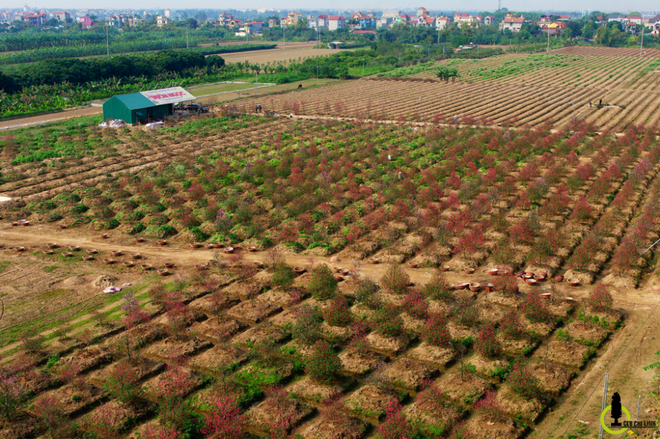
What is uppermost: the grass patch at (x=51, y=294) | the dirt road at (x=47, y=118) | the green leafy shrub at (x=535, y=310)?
the dirt road at (x=47, y=118)

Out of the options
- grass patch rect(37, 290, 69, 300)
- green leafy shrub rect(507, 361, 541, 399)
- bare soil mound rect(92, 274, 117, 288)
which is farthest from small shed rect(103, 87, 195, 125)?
green leafy shrub rect(507, 361, 541, 399)

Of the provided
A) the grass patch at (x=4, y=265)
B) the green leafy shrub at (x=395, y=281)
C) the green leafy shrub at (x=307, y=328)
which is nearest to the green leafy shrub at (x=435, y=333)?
the green leafy shrub at (x=307, y=328)

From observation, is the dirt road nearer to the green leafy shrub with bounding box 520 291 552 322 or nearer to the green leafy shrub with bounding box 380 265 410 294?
the green leafy shrub with bounding box 380 265 410 294

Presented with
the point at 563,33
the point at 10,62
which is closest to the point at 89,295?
the point at 10,62

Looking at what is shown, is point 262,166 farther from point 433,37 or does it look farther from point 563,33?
point 563,33

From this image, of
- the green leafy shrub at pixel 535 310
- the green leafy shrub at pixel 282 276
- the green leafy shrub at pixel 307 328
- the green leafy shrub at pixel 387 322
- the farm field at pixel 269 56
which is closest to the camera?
the green leafy shrub at pixel 307 328

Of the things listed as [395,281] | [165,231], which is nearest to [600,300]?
[395,281]

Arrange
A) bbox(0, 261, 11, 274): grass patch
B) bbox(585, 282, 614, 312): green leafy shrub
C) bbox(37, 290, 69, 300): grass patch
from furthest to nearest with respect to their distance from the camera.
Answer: bbox(0, 261, 11, 274): grass patch → bbox(37, 290, 69, 300): grass patch → bbox(585, 282, 614, 312): green leafy shrub

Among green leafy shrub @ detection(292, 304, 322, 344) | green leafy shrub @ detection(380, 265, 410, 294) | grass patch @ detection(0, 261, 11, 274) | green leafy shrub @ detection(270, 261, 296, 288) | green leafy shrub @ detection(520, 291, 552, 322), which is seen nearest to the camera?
green leafy shrub @ detection(292, 304, 322, 344)

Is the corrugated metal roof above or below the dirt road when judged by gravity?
above

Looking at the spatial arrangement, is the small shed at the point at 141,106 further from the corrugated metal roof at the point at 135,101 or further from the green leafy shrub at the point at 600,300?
the green leafy shrub at the point at 600,300
